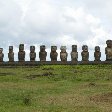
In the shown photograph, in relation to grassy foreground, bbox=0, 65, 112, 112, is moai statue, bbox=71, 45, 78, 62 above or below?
above

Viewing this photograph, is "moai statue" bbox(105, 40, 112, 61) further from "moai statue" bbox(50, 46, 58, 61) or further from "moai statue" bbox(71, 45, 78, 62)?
"moai statue" bbox(50, 46, 58, 61)

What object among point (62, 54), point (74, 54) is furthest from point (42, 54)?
point (74, 54)

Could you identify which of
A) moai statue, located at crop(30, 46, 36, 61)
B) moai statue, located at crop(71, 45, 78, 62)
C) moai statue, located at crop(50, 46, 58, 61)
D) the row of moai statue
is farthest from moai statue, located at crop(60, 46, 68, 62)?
moai statue, located at crop(30, 46, 36, 61)

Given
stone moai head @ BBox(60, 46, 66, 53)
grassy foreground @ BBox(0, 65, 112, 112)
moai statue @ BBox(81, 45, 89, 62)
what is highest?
stone moai head @ BBox(60, 46, 66, 53)

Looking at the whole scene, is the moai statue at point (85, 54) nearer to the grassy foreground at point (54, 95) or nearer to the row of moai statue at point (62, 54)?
the row of moai statue at point (62, 54)

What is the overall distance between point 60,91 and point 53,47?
2011 cm

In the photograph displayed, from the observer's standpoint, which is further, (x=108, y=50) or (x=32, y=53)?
(x=32, y=53)

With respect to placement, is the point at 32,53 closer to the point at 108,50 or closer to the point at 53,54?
the point at 53,54

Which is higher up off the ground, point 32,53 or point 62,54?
point 32,53

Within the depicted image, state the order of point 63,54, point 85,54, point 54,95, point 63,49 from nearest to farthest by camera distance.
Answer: point 54,95, point 85,54, point 63,54, point 63,49

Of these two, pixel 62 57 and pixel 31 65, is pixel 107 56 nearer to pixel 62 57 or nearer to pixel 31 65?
pixel 62 57

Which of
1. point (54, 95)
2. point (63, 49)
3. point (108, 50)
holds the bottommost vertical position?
point (54, 95)

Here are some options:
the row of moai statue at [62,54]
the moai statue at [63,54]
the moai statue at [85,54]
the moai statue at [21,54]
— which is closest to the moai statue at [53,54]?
the row of moai statue at [62,54]

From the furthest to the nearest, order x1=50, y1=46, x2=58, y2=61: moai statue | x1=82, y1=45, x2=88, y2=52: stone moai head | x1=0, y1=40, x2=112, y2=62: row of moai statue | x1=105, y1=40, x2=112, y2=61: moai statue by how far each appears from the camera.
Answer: x1=50, y1=46, x2=58, y2=61: moai statue
x1=82, y1=45, x2=88, y2=52: stone moai head
x1=0, y1=40, x2=112, y2=62: row of moai statue
x1=105, y1=40, x2=112, y2=61: moai statue
